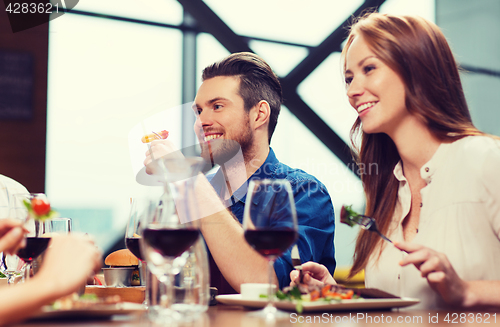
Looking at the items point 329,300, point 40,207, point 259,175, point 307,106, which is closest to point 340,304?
point 329,300

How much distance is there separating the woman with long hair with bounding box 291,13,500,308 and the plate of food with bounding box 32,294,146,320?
1.77ft

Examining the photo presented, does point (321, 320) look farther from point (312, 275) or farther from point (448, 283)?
point (312, 275)

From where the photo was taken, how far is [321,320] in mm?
763

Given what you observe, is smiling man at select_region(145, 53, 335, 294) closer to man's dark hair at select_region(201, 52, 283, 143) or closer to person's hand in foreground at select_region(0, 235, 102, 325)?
man's dark hair at select_region(201, 52, 283, 143)

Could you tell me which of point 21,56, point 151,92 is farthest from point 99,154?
point 21,56

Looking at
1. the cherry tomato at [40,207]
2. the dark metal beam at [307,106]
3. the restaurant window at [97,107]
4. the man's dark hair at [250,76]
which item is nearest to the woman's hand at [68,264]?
the cherry tomato at [40,207]

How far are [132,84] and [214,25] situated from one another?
0.95 metres

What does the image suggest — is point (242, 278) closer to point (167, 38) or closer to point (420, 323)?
point (420, 323)

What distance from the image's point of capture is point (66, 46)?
12.4 feet

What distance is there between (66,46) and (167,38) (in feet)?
2.72

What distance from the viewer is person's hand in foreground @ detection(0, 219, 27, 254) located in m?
0.76

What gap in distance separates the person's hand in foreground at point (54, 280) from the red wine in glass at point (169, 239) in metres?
0.08

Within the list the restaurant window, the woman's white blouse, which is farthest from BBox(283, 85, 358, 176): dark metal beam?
the woman's white blouse

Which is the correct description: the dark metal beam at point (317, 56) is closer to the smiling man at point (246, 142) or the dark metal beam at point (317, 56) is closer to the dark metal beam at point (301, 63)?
the dark metal beam at point (301, 63)
